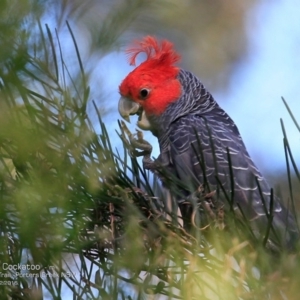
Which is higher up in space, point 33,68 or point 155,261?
point 33,68

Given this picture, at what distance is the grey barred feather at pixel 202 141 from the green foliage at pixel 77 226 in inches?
29.6

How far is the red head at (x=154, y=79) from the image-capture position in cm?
261

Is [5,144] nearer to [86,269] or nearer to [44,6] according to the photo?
[44,6]

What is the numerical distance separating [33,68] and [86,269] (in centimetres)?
44

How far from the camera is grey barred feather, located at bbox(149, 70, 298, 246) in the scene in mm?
1996

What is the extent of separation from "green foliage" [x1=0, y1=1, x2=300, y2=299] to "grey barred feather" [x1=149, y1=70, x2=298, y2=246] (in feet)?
2.47

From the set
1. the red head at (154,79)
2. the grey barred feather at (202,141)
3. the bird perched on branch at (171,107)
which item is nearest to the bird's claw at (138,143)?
the grey barred feather at (202,141)

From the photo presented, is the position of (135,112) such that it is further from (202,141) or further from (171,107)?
(202,141)

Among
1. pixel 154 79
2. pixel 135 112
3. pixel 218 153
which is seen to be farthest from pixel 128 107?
pixel 218 153

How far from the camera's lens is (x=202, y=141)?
233 centimetres

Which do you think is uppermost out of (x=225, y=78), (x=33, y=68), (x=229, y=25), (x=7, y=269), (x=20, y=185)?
(x=229, y=25)

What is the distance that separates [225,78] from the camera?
18.9 feet

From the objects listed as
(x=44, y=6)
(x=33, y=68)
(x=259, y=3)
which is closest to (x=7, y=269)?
(x=33, y=68)

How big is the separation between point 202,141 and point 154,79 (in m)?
0.51
